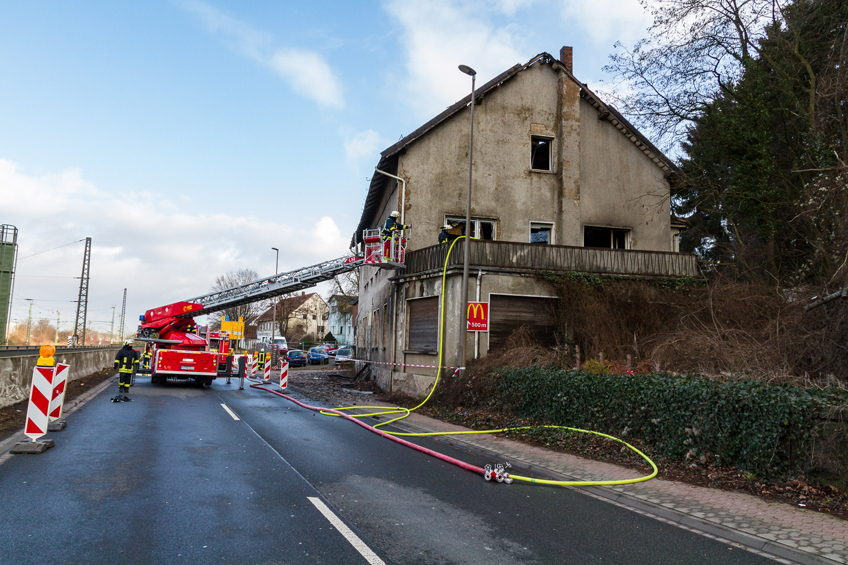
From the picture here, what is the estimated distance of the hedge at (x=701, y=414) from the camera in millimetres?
6738

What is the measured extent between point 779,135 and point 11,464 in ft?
70.4

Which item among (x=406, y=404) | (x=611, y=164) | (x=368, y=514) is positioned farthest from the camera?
(x=611, y=164)

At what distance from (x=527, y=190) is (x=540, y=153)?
2.03m

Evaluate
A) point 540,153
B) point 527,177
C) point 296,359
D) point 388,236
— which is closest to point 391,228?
point 388,236

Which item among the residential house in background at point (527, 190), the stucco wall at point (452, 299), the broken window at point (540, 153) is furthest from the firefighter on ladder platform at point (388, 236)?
the broken window at point (540, 153)

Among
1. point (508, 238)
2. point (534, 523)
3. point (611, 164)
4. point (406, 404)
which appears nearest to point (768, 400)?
point (534, 523)

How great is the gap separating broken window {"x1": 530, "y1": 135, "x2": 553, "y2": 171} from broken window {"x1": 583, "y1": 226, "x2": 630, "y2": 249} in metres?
3.13

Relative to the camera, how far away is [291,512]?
18.3 ft

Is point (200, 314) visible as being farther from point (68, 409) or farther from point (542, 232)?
point (542, 232)

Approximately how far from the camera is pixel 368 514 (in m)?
5.61

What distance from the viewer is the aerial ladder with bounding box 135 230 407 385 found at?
1961cm

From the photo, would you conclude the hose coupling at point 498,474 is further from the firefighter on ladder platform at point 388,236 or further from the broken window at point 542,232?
the broken window at point 542,232

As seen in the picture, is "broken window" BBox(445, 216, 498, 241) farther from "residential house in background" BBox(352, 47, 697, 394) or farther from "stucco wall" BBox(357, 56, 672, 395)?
"stucco wall" BBox(357, 56, 672, 395)

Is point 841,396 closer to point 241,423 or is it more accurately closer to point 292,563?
point 292,563
